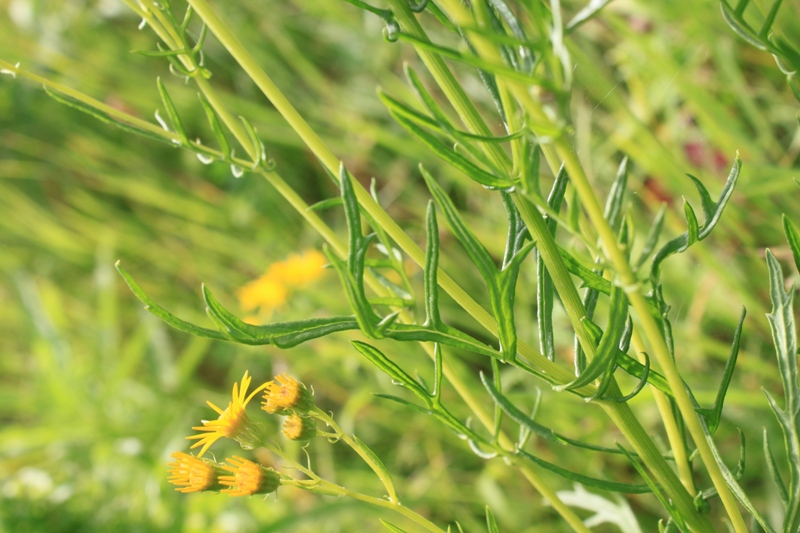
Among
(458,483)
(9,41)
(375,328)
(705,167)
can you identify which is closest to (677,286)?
(705,167)

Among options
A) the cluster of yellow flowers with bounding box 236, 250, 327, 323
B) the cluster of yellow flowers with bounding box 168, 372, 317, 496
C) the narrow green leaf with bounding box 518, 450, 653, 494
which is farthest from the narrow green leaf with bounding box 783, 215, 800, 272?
the cluster of yellow flowers with bounding box 236, 250, 327, 323

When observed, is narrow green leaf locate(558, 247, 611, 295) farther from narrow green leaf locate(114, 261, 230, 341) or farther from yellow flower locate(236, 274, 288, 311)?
yellow flower locate(236, 274, 288, 311)

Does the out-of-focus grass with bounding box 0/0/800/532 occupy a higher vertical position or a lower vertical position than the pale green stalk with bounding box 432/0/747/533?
lower

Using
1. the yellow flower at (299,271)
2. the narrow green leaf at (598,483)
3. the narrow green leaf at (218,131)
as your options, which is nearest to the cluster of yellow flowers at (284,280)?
the yellow flower at (299,271)

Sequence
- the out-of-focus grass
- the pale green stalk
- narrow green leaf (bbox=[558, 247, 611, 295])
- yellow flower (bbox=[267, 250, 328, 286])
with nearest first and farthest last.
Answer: the pale green stalk < narrow green leaf (bbox=[558, 247, 611, 295]) < the out-of-focus grass < yellow flower (bbox=[267, 250, 328, 286])

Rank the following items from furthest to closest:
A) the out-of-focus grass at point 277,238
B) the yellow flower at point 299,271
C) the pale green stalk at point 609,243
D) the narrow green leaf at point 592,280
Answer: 1. the yellow flower at point 299,271
2. the out-of-focus grass at point 277,238
3. the narrow green leaf at point 592,280
4. the pale green stalk at point 609,243

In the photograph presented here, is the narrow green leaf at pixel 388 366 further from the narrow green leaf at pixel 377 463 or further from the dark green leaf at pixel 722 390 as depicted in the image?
the dark green leaf at pixel 722 390

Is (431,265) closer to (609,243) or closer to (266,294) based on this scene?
(609,243)
